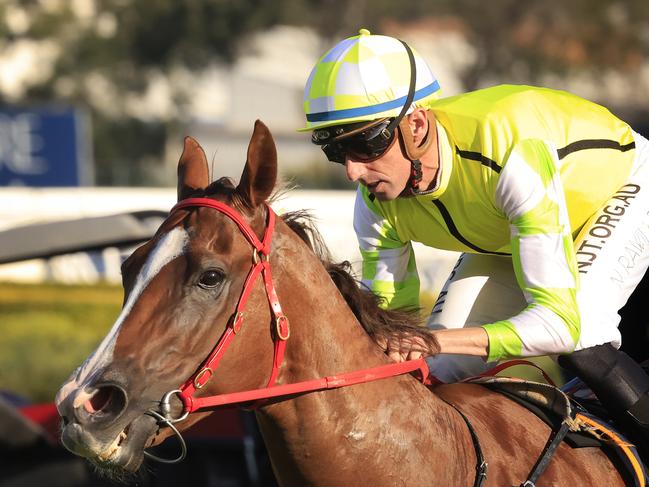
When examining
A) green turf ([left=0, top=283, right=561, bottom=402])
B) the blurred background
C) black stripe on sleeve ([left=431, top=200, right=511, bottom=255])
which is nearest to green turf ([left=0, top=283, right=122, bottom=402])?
green turf ([left=0, top=283, right=561, bottom=402])

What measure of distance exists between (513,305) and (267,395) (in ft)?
4.66

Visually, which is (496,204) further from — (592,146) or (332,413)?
(332,413)

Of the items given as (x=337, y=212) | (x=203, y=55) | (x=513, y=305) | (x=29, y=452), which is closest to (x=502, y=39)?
(x=203, y=55)

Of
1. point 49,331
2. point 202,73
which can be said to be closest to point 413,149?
point 49,331

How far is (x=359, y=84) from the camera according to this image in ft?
11.4

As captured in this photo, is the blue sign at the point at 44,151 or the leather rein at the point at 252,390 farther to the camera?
the blue sign at the point at 44,151

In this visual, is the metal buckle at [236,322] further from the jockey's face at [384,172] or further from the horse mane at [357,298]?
the jockey's face at [384,172]

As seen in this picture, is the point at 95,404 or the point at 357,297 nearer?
the point at 95,404

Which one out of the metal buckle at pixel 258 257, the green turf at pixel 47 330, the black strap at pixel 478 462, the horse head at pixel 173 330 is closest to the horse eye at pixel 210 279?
the horse head at pixel 173 330

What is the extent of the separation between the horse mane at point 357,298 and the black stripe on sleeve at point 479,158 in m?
0.58

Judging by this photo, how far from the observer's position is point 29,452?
24.1ft

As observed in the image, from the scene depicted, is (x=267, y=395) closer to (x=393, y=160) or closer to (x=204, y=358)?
(x=204, y=358)

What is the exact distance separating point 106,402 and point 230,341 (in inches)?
14.1

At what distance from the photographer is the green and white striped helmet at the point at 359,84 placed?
3.46m
